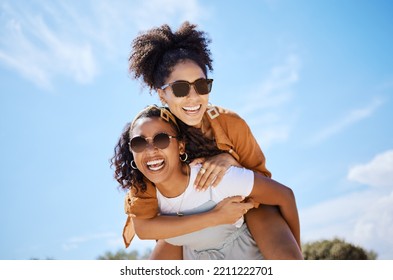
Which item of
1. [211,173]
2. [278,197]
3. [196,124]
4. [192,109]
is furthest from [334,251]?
[211,173]

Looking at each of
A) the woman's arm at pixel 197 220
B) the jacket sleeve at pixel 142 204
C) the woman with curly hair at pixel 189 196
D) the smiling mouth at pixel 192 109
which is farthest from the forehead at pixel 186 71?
the woman's arm at pixel 197 220

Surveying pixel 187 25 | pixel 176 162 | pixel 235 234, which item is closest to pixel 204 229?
pixel 235 234

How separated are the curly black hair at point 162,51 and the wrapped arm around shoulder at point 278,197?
1487 mm

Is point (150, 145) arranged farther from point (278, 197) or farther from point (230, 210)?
point (278, 197)

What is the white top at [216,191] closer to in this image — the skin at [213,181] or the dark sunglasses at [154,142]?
the skin at [213,181]

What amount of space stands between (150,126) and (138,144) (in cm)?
22

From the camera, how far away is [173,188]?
198 inches

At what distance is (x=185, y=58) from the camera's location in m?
5.45

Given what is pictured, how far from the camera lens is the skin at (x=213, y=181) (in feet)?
16.1

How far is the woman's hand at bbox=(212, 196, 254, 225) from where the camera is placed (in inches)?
190

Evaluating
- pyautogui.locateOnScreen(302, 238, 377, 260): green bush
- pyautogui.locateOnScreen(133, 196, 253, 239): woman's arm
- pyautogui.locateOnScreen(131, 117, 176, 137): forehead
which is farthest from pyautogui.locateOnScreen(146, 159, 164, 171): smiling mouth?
pyautogui.locateOnScreen(302, 238, 377, 260): green bush

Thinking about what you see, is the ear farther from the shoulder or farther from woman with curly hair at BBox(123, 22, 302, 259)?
the shoulder
